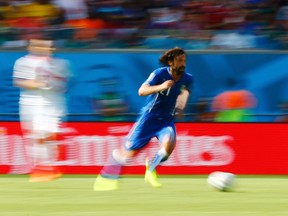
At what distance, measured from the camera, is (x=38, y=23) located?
49.7ft

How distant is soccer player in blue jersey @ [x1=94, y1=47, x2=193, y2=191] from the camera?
9867mm

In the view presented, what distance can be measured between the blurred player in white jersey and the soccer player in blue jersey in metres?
1.60

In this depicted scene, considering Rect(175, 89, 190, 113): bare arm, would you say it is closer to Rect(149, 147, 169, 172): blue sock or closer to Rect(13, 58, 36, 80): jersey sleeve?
Rect(149, 147, 169, 172): blue sock

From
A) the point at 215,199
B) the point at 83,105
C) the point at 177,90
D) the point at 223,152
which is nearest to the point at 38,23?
the point at 83,105

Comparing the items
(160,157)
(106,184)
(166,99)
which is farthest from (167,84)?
(106,184)

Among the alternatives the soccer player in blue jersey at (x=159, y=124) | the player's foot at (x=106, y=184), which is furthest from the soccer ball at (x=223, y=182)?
the player's foot at (x=106, y=184)

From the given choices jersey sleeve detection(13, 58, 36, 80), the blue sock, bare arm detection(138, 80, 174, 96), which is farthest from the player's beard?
jersey sleeve detection(13, 58, 36, 80)

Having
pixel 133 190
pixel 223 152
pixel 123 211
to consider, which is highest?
pixel 123 211

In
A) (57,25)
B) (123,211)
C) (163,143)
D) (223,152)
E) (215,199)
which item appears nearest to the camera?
(123,211)

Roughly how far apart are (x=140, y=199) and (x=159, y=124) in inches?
59.7

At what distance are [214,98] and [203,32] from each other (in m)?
1.22

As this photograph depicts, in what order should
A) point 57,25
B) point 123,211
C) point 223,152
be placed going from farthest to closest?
1. point 57,25
2. point 223,152
3. point 123,211

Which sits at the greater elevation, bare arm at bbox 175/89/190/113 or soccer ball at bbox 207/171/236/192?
bare arm at bbox 175/89/190/113

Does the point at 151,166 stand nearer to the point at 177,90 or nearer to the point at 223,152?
the point at 177,90
